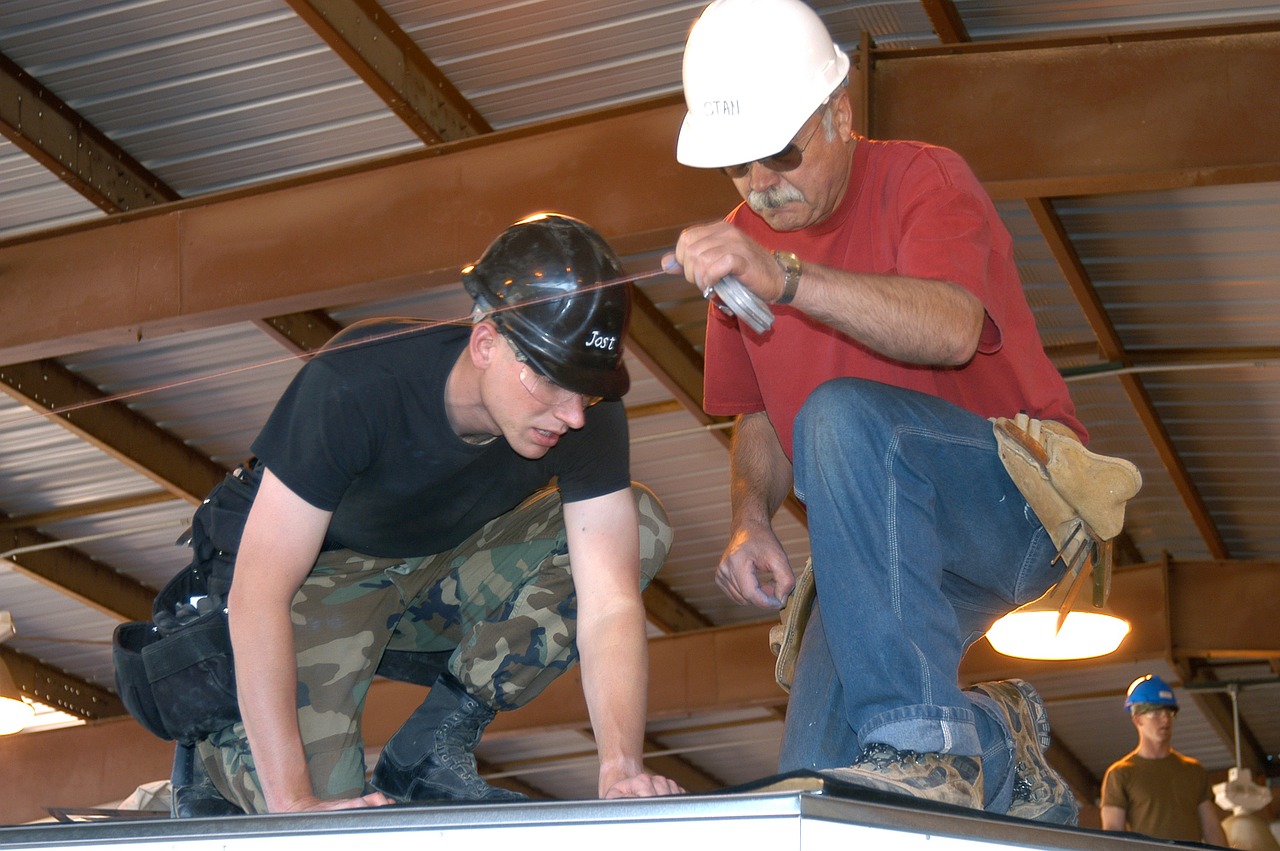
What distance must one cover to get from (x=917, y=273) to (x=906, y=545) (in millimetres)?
570

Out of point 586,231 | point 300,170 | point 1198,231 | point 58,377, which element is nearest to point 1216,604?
point 1198,231

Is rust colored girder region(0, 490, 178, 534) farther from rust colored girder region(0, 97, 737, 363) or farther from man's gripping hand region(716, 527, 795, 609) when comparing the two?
man's gripping hand region(716, 527, 795, 609)

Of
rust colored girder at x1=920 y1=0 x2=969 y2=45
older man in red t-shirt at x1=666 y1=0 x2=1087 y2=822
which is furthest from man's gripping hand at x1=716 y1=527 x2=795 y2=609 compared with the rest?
rust colored girder at x1=920 y1=0 x2=969 y2=45

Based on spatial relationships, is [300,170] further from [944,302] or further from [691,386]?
[944,302]

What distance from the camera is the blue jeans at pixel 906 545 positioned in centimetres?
258

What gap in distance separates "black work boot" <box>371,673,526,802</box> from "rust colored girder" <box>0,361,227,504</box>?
5.76 meters

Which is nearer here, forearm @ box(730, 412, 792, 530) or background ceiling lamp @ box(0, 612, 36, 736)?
forearm @ box(730, 412, 792, 530)

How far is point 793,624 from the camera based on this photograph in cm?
333

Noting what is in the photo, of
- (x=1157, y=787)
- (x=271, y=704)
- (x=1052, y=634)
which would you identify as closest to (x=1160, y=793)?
(x=1157, y=787)

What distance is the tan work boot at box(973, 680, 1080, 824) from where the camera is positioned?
320 centimetres

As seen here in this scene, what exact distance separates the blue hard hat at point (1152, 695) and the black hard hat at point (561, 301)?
6.40 metres

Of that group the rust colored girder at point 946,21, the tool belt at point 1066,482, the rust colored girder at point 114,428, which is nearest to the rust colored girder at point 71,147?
the rust colored girder at point 114,428

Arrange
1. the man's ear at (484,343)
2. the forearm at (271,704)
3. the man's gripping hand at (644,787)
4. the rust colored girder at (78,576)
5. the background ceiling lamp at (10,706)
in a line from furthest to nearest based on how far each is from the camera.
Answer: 1. the rust colored girder at (78,576)
2. the background ceiling lamp at (10,706)
3. the man's ear at (484,343)
4. the forearm at (271,704)
5. the man's gripping hand at (644,787)

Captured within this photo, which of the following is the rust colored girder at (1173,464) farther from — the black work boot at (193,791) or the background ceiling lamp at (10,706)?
the black work boot at (193,791)
